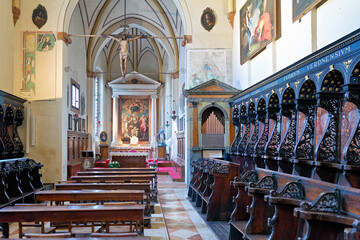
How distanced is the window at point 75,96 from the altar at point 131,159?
9.43ft

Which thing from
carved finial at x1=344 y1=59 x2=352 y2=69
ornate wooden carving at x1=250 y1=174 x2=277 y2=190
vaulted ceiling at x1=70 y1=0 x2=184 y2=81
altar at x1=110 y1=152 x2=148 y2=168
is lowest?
altar at x1=110 y1=152 x2=148 y2=168

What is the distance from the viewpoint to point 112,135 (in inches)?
1006

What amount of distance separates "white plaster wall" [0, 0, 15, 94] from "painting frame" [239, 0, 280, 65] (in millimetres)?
7705

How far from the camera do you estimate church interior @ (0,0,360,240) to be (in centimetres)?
426

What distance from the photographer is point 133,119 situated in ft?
83.9

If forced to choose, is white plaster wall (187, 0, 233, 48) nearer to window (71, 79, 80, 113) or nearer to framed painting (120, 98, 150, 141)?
window (71, 79, 80, 113)

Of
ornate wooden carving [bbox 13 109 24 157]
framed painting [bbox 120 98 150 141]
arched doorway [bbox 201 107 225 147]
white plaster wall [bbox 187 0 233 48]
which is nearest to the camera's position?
arched doorway [bbox 201 107 225 147]

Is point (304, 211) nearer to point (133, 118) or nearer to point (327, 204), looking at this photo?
point (327, 204)

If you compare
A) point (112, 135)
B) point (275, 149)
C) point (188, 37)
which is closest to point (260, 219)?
point (275, 149)

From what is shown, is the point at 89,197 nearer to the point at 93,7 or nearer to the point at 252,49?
the point at 252,49

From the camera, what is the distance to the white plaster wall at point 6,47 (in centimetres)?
1185

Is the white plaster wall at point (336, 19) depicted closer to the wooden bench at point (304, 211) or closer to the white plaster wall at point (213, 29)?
the wooden bench at point (304, 211)

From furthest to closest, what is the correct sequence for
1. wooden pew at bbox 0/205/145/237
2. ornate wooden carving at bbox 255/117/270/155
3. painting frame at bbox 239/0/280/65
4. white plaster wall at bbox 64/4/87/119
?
1. white plaster wall at bbox 64/4/87/119
2. painting frame at bbox 239/0/280/65
3. ornate wooden carving at bbox 255/117/270/155
4. wooden pew at bbox 0/205/145/237

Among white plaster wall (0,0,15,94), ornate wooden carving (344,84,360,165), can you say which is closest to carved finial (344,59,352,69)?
ornate wooden carving (344,84,360,165)
